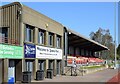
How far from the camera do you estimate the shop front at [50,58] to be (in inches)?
1282

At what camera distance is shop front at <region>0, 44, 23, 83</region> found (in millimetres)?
23119

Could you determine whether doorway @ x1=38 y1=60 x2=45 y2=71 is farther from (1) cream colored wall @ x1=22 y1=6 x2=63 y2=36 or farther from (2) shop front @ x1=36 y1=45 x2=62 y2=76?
(1) cream colored wall @ x1=22 y1=6 x2=63 y2=36

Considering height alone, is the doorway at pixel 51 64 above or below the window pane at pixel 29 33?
below

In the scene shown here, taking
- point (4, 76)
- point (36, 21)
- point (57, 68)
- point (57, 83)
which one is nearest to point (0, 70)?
point (4, 76)

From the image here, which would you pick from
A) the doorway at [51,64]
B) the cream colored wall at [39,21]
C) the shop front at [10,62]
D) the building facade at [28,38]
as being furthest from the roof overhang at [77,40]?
the shop front at [10,62]

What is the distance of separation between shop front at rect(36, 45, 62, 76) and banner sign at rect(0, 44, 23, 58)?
508cm

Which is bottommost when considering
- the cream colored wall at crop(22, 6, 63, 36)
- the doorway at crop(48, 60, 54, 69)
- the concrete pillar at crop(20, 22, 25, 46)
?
the doorway at crop(48, 60, 54, 69)

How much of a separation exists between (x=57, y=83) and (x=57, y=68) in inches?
502

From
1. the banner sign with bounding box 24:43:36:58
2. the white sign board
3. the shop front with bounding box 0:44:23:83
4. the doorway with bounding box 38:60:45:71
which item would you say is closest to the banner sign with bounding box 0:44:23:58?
the shop front with bounding box 0:44:23:83

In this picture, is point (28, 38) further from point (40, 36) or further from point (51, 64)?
point (51, 64)

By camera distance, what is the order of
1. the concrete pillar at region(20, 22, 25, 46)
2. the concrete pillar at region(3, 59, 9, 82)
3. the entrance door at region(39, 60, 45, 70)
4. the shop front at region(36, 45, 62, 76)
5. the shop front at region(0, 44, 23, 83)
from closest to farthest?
the shop front at region(0, 44, 23, 83) → the concrete pillar at region(3, 59, 9, 82) → the concrete pillar at region(20, 22, 25, 46) → the shop front at region(36, 45, 62, 76) → the entrance door at region(39, 60, 45, 70)

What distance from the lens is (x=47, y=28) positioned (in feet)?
114

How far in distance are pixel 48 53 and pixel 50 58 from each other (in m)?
1.04

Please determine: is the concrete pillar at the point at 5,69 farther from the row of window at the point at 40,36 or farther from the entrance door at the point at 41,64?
the entrance door at the point at 41,64
